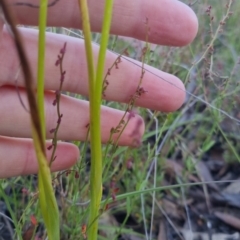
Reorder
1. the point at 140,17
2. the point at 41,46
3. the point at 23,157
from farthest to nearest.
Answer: the point at 23,157
the point at 140,17
the point at 41,46

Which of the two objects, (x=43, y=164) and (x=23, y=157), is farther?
(x=23, y=157)

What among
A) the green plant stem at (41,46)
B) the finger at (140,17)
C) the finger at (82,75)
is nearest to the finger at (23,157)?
the finger at (82,75)

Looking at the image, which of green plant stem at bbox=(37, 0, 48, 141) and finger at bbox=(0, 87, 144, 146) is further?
finger at bbox=(0, 87, 144, 146)

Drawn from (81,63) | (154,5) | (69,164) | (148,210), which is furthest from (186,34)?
(148,210)

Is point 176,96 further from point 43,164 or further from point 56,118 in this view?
point 43,164

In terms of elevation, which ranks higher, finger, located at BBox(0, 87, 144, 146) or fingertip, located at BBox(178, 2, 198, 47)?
fingertip, located at BBox(178, 2, 198, 47)

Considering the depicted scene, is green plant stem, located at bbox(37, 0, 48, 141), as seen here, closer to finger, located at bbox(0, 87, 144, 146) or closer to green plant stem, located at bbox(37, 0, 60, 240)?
green plant stem, located at bbox(37, 0, 60, 240)

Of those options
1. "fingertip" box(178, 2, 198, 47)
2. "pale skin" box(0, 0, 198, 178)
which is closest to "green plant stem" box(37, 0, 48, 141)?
"pale skin" box(0, 0, 198, 178)

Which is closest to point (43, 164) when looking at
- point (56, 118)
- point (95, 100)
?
point (95, 100)
